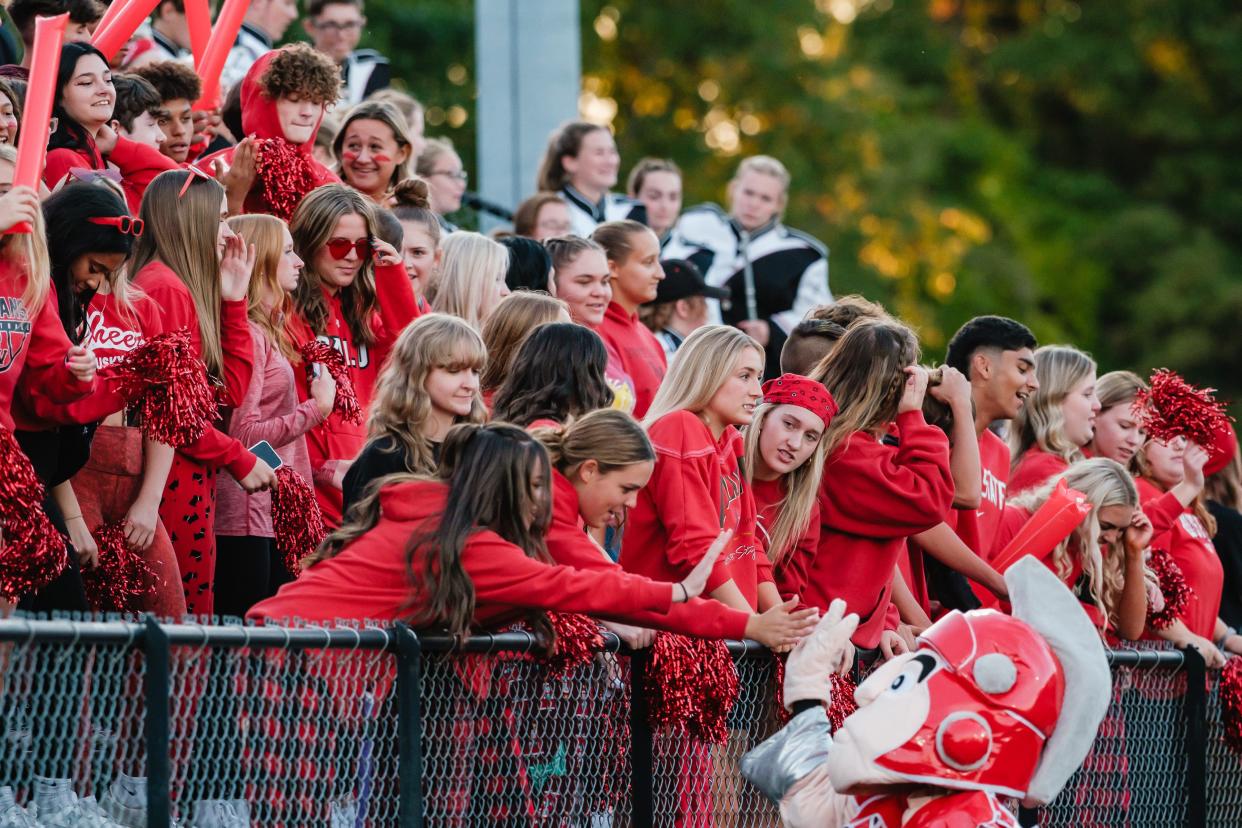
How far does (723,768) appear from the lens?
5.96 m

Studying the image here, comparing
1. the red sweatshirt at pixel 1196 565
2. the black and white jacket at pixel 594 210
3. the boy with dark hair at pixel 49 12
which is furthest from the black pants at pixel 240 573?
the black and white jacket at pixel 594 210

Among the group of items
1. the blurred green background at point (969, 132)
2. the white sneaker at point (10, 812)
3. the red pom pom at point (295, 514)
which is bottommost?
the white sneaker at point (10, 812)

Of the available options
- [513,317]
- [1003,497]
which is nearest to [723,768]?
[513,317]

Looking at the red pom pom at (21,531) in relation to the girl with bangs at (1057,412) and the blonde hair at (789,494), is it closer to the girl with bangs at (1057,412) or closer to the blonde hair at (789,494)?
the blonde hair at (789,494)

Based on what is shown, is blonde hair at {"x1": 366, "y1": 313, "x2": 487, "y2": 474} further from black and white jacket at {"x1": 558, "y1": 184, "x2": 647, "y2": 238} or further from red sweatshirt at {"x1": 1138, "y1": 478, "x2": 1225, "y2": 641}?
black and white jacket at {"x1": 558, "y1": 184, "x2": 647, "y2": 238}

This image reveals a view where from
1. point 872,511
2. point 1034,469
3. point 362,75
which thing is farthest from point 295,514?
point 362,75

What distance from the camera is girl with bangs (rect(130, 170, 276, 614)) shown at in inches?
249

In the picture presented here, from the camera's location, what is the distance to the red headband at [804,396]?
6652 mm

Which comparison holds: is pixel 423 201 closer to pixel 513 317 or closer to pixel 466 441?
pixel 513 317

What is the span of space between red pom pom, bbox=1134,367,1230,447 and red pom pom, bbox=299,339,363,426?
10.8ft

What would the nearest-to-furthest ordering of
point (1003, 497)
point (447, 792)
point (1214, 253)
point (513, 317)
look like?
point (447, 792) → point (513, 317) → point (1003, 497) → point (1214, 253)

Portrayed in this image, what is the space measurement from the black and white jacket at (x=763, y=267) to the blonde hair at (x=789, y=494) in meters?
4.55

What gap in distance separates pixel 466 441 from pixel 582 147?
5610mm

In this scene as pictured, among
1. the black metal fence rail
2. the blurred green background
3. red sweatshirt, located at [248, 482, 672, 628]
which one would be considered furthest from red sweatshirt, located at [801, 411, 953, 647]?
the blurred green background
